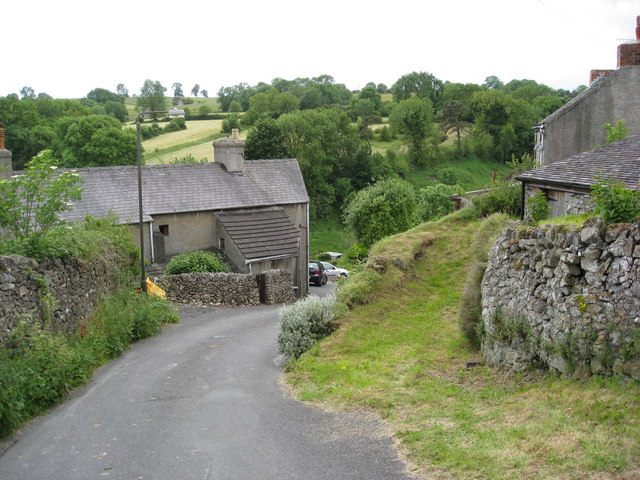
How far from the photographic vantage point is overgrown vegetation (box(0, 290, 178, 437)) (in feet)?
35.1

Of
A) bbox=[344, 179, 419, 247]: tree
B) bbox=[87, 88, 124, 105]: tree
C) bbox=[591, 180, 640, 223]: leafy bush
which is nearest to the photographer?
bbox=[591, 180, 640, 223]: leafy bush

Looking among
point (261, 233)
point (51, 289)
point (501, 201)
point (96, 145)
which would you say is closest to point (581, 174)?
point (501, 201)

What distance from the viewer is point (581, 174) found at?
14625mm

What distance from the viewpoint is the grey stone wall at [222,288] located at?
2539cm

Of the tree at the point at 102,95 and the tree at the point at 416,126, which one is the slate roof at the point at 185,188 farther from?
the tree at the point at 102,95

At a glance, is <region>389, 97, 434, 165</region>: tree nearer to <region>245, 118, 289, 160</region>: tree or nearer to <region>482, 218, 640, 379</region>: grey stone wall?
<region>245, 118, 289, 160</region>: tree

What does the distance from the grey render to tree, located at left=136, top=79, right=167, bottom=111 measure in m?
96.4

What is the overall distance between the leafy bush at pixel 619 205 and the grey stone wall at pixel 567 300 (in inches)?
9.2

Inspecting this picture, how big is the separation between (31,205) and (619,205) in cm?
1298

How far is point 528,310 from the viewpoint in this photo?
1098 cm

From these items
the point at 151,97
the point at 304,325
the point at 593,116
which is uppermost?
the point at 151,97

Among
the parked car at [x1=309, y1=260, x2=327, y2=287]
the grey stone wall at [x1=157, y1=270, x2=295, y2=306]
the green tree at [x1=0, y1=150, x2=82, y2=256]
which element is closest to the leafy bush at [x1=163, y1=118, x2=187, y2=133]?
the parked car at [x1=309, y1=260, x2=327, y2=287]

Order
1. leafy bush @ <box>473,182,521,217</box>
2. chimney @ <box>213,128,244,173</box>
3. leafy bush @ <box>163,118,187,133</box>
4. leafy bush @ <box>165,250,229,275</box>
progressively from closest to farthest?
leafy bush @ <box>473,182,521,217</box> < leafy bush @ <box>165,250,229,275</box> < chimney @ <box>213,128,244,173</box> < leafy bush @ <box>163,118,187,133</box>

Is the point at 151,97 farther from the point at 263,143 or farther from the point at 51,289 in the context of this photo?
the point at 51,289
